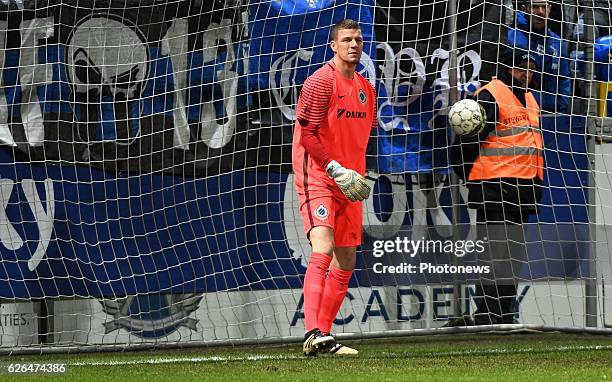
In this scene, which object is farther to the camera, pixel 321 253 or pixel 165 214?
pixel 165 214

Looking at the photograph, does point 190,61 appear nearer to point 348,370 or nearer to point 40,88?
point 40,88

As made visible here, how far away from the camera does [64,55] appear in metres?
8.48

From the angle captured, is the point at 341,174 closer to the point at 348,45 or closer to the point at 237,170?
the point at 348,45

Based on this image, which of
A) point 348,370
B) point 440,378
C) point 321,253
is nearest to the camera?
point 440,378

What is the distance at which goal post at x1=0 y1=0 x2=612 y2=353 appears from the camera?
329 inches

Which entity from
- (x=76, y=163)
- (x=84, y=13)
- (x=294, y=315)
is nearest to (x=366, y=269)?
(x=294, y=315)

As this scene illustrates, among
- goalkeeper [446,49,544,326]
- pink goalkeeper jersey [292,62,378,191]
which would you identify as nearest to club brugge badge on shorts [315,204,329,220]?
pink goalkeeper jersey [292,62,378,191]

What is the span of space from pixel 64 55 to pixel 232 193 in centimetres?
152

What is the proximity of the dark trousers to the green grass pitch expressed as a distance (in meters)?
0.18

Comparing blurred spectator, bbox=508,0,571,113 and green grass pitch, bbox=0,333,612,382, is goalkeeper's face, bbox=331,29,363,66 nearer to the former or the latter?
green grass pitch, bbox=0,333,612,382

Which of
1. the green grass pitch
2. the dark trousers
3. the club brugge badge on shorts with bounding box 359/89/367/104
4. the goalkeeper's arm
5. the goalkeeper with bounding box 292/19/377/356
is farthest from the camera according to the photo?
the dark trousers

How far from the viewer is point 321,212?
6699 mm

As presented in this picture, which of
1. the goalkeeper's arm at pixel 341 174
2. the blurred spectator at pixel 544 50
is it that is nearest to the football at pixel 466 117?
the blurred spectator at pixel 544 50

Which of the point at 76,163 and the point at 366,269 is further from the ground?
the point at 76,163
